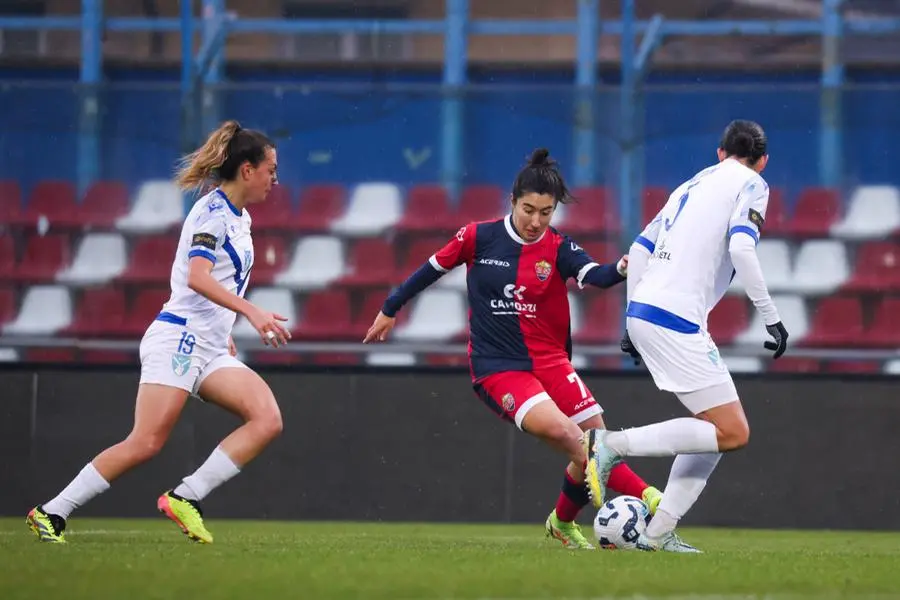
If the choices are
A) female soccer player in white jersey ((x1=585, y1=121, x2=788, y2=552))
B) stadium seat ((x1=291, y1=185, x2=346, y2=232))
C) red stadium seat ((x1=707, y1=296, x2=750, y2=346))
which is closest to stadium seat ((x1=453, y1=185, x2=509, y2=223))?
stadium seat ((x1=291, y1=185, x2=346, y2=232))

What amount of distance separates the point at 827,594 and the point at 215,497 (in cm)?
593

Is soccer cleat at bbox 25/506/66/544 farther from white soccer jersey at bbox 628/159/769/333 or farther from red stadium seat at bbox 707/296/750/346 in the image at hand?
red stadium seat at bbox 707/296/750/346

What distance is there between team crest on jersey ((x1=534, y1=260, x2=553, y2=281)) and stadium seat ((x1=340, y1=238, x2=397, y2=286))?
3.17 meters

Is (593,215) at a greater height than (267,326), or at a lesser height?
greater

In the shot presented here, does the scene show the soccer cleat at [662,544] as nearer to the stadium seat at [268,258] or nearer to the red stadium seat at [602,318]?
the red stadium seat at [602,318]

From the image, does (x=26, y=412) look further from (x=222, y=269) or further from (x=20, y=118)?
(x=222, y=269)

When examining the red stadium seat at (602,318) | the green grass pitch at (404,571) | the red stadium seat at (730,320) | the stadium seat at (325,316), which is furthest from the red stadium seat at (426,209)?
the green grass pitch at (404,571)

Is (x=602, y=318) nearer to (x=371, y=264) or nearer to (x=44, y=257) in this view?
(x=371, y=264)

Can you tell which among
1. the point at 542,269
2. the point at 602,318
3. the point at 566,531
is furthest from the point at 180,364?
the point at 602,318

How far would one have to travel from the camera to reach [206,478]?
6.68 meters

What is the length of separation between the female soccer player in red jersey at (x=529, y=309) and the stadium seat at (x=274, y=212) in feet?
10.4

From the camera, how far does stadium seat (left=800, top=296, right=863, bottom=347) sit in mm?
10008

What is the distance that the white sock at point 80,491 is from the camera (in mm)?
6730

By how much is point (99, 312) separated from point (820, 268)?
14.9ft
